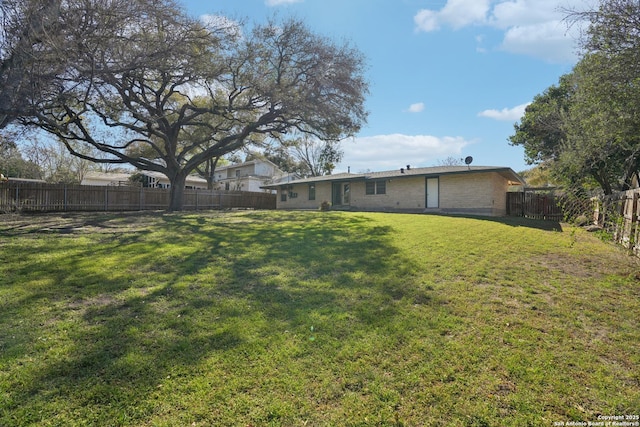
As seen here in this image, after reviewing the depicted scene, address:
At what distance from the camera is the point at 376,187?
22438 mm

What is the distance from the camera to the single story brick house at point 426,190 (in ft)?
59.2

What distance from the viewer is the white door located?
1958cm

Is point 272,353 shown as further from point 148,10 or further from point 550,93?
point 550,93

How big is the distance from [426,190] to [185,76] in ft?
47.3

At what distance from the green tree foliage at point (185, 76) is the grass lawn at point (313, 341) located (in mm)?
6294

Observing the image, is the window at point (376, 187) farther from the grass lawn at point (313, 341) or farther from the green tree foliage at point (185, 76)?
the grass lawn at point (313, 341)

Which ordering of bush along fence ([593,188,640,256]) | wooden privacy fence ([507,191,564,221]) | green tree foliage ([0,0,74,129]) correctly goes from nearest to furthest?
bush along fence ([593,188,640,256]) < green tree foliage ([0,0,74,129]) < wooden privacy fence ([507,191,564,221])

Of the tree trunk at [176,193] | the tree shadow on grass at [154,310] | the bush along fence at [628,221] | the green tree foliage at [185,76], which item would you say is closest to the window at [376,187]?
the green tree foliage at [185,76]

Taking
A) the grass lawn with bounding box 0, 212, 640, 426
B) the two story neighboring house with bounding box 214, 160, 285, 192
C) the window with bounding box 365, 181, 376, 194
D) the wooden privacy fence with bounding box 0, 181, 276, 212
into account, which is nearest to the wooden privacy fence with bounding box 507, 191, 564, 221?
the window with bounding box 365, 181, 376, 194

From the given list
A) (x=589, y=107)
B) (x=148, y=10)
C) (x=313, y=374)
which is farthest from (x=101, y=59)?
(x=589, y=107)

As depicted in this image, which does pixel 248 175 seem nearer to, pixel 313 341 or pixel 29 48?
pixel 29 48

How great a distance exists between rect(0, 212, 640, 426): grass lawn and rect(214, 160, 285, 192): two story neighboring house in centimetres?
3500

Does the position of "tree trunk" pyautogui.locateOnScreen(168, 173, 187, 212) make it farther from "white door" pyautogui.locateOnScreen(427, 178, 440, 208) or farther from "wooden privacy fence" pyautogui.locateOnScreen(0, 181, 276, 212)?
"white door" pyautogui.locateOnScreen(427, 178, 440, 208)

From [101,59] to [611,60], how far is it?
1275 cm
